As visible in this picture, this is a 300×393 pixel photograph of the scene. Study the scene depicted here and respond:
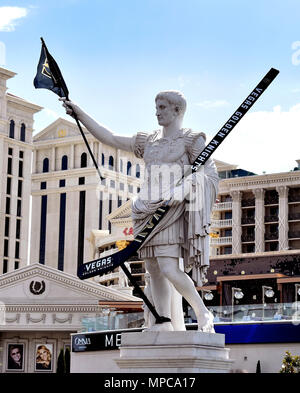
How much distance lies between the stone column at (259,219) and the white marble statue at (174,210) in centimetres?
6574

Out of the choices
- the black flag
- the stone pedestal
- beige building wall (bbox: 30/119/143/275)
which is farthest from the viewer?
beige building wall (bbox: 30/119/143/275)

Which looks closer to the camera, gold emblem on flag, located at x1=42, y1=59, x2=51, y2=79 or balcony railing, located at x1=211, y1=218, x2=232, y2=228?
gold emblem on flag, located at x1=42, y1=59, x2=51, y2=79

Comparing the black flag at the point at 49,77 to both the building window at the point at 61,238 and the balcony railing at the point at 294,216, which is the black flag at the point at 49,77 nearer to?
the balcony railing at the point at 294,216

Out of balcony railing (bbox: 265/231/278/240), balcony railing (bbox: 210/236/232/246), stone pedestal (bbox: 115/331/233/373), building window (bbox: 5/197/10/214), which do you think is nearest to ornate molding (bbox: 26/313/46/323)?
balcony railing (bbox: 210/236/232/246)

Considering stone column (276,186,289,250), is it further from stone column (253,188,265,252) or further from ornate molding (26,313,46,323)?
ornate molding (26,313,46,323)

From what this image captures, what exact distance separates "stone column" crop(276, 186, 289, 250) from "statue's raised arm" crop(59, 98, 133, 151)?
211ft

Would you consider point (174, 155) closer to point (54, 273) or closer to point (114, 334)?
point (114, 334)

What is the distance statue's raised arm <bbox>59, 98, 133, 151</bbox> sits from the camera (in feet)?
41.5

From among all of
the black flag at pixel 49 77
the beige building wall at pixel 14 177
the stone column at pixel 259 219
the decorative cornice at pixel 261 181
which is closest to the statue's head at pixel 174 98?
the black flag at pixel 49 77

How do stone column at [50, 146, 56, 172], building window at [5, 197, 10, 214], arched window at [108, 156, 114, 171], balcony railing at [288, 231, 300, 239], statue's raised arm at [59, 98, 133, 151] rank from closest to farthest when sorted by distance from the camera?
statue's raised arm at [59, 98, 133, 151], balcony railing at [288, 231, 300, 239], building window at [5, 197, 10, 214], arched window at [108, 156, 114, 171], stone column at [50, 146, 56, 172]

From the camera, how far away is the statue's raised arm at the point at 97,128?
Result: 12.7 metres
